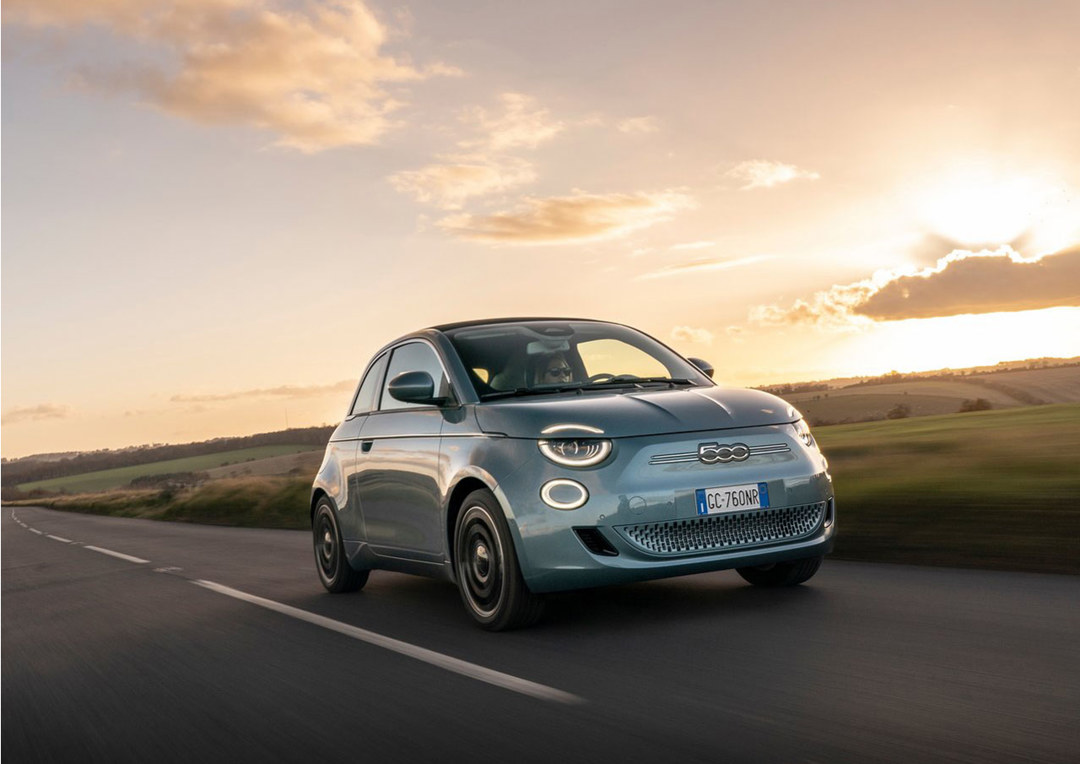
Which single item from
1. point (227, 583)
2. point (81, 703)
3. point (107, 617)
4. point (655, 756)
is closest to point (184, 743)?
point (81, 703)

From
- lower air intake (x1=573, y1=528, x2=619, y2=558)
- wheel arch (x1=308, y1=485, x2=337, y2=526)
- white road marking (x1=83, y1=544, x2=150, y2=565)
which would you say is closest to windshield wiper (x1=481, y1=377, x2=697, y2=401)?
lower air intake (x1=573, y1=528, x2=619, y2=558)

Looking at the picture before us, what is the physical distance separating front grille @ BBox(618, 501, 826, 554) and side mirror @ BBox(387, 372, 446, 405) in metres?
1.69

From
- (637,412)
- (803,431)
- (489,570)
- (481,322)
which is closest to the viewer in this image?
(637,412)

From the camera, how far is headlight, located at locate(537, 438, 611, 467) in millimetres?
6277

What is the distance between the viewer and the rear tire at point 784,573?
24.1 feet

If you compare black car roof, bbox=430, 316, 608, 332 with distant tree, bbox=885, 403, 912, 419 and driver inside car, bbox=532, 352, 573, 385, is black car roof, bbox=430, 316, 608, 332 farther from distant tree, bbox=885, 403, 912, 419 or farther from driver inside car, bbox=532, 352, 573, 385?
distant tree, bbox=885, 403, 912, 419

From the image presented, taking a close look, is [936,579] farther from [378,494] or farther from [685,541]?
[378,494]

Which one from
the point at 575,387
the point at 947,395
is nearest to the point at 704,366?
the point at 575,387

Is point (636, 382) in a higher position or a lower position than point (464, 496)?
higher

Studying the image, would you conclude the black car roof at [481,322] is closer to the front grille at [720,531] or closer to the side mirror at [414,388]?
the side mirror at [414,388]

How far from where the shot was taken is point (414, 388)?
23.9ft

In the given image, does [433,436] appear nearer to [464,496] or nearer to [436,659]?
[464,496]

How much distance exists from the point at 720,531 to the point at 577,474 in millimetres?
835

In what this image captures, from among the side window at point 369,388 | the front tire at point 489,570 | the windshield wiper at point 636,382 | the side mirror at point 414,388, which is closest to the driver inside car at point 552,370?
the windshield wiper at point 636,382
